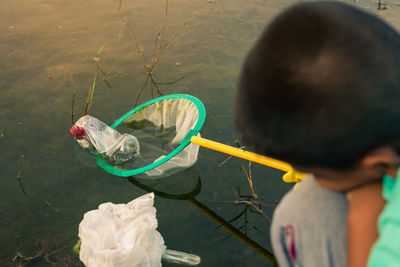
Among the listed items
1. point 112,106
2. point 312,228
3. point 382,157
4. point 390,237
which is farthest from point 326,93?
point 112,106

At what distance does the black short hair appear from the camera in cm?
83

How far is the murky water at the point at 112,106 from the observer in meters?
1.96

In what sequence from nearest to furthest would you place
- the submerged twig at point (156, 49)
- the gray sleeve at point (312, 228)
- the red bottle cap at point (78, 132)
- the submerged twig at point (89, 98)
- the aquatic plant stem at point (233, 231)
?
the gray sleeve at point (312, 228)
the aquatic plant stem at point (233, 231)
the red bottle cap at point (78, 132)
the submerged twig at point (89, 98)
the submerged twig at point (156, 49)

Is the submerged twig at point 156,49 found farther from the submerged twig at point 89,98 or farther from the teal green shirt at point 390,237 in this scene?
the teal green shirt at point 390,237

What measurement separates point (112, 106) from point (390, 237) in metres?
2.08

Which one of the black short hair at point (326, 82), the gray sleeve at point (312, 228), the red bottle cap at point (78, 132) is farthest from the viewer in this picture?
the red bottle cap at point (78, 132)

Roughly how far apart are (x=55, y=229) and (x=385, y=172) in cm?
146

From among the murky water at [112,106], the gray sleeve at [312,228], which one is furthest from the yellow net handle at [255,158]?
the gray sleeve at [312,228]

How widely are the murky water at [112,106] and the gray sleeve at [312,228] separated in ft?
2.27

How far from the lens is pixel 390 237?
0.87 m

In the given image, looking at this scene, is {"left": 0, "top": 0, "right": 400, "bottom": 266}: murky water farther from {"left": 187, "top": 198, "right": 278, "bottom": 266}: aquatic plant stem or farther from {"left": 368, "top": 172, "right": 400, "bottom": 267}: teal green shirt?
{"left": 368, "top": 172, "right": 400, "bottom": 267}: teal green shirt

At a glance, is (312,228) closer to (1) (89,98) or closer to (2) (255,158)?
(2) (255,158)

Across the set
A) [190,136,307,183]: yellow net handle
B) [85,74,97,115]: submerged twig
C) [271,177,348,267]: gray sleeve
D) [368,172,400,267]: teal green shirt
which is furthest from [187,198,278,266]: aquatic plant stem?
[368,172,400,267]: teal green shirt

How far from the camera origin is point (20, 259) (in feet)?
5.86
